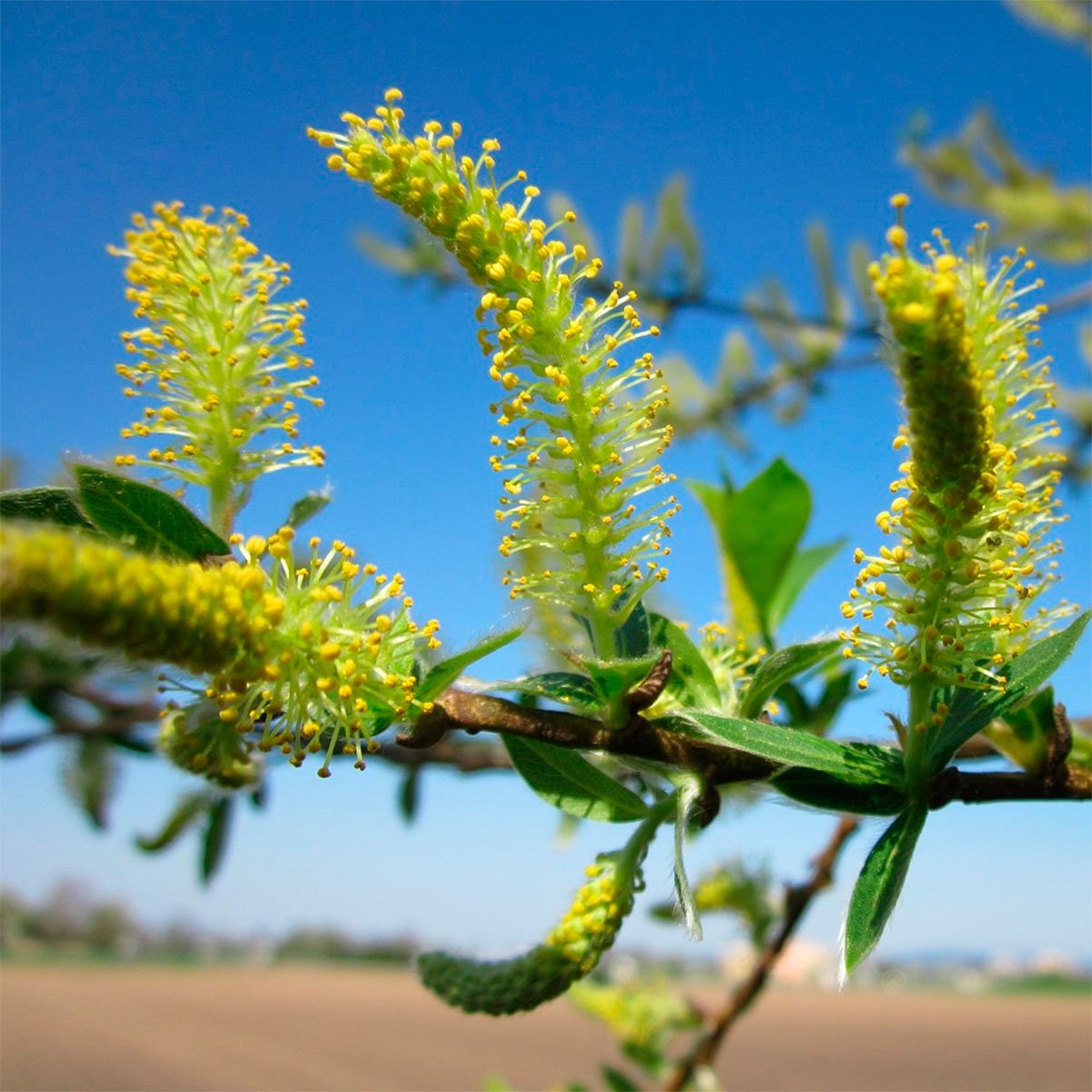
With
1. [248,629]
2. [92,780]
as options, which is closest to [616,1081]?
[92,780]

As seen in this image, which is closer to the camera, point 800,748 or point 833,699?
point 800,748

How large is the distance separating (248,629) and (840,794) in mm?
415

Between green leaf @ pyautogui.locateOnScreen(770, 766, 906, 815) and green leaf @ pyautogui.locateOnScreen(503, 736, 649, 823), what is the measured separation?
0.11 meters

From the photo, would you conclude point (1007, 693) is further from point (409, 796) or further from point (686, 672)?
point (409, 796)

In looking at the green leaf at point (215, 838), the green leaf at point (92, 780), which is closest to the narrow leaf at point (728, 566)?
the green leaf at point (215, 838)

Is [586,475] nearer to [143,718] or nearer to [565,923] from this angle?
[565,923]

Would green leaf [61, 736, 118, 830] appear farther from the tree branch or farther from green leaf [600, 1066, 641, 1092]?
the tree branch

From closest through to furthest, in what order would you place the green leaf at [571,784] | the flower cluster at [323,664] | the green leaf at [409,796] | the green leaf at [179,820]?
the flower cluster at [323,664] < the green leaf at [571,784] < the green leaf at [179,820] < the green leaf at [409,796]

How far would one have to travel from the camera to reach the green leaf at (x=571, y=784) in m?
0.78

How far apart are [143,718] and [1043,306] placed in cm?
156

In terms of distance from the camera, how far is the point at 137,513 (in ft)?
2.34

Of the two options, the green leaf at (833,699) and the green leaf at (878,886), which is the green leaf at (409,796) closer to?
the green leaf at (833,699)

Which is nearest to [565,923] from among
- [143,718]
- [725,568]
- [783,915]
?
[725,568]

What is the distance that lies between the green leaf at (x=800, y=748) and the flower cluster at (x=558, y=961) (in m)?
0.12
